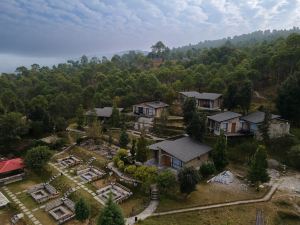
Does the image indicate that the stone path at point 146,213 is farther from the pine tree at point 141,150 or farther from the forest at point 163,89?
the forest at point 163,89

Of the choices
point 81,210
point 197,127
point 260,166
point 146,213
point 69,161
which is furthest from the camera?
point 69,161

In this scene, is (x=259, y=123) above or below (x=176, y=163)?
above

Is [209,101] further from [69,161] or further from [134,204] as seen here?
[134,204]

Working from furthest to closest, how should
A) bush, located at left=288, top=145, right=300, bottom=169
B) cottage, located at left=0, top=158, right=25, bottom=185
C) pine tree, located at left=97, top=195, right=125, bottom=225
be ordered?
1. cottage, located at left=0, top=158, right=25, bottom=185
2. bush, located at left=288, top=145, right=300, bottom=169
3. pine tree, located at left=97, top=195, right=125, bottom=225

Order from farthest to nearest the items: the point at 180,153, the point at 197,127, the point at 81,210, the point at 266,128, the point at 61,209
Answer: the point at 266,128 < the point at 197,127 < the point at 180,153 < the point at 61,209 < the point at 81,210

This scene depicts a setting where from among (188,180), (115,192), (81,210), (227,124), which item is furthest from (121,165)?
(227,124)

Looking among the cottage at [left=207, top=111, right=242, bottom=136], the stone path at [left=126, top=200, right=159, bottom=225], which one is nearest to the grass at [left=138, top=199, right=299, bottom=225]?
the stone path at [left=126, top=200, right=159, bottom=225]

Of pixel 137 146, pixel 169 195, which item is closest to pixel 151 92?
pixel 137 146

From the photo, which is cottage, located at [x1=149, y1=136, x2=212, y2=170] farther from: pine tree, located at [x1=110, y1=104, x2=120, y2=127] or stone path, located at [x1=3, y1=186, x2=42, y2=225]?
stone path, located at [x1=3, y1=186, x2=42, y2=225]
